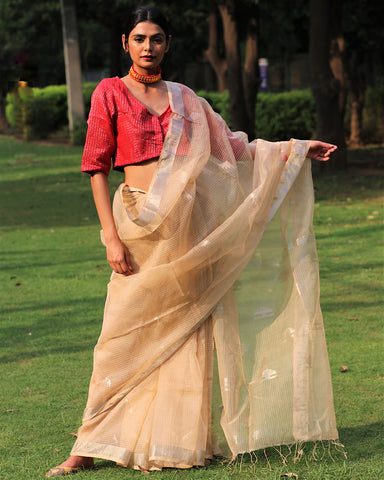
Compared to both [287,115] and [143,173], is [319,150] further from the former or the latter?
[287,115]

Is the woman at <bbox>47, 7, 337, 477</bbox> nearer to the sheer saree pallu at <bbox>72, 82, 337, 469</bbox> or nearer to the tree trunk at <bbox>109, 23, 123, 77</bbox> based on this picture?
the sheer saree pallu at <bbox>72, 82, 337, 469</bbox>

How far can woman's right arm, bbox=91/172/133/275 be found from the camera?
362 cm

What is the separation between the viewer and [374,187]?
1455 cm

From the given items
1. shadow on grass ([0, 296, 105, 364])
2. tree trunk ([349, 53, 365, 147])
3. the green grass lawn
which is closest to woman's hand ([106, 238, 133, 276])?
the green grass lawn

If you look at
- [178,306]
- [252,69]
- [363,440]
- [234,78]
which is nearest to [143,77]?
[178,306]

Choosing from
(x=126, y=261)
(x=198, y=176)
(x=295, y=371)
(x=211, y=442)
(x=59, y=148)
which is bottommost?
(x=59, y=148)

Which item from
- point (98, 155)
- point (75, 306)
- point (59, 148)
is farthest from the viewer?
point (59, 148)

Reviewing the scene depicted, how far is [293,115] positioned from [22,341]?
20120 mm

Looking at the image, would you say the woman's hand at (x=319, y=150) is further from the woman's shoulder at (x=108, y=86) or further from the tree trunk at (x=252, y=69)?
the tree trunk at (x=252, y=69)

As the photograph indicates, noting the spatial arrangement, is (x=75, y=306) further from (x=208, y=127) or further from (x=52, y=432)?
(x=208, y=127)

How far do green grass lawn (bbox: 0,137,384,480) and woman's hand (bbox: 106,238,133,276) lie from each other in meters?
0.88

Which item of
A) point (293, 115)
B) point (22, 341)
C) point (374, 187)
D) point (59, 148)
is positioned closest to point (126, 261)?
point (22, 341)

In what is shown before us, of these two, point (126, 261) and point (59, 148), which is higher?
point (126, 261)

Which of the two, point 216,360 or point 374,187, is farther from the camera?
point 374,187
